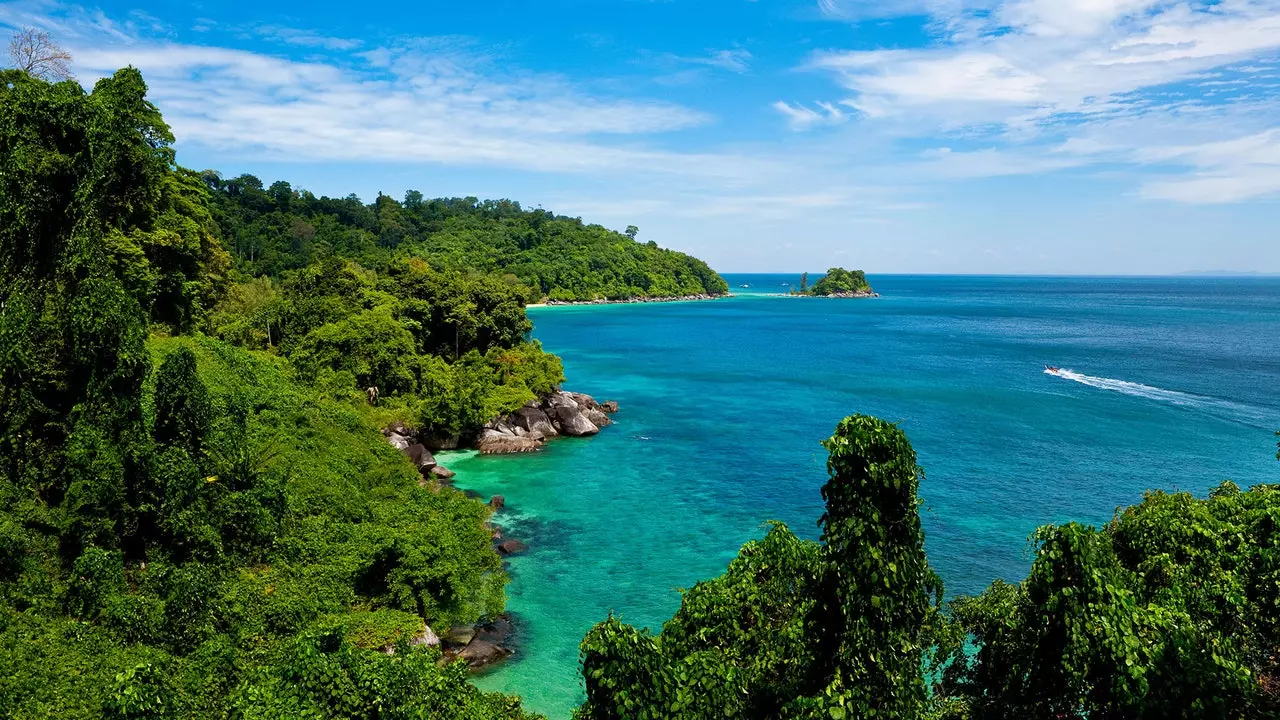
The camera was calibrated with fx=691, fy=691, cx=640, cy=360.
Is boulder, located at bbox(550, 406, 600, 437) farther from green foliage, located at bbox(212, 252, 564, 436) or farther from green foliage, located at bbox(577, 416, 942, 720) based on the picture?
green foliage, located at bbox(577, 416, 942, 720)

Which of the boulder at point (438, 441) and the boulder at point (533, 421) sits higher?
the boulder at point (533, 421)

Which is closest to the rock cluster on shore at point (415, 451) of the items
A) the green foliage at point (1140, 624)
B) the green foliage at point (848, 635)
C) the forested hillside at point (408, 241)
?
the green foliage at point (848, 635)

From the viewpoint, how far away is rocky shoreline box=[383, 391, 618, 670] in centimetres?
2295

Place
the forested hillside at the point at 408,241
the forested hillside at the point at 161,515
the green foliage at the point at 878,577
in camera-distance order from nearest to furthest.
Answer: the green foliage at the point at 878,577 → the forested hillside at the point at 161,515 → the forested hillside at the point at 408,241

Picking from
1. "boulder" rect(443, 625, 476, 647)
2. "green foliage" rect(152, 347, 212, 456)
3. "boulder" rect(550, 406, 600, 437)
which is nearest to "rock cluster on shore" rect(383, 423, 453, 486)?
"boulder" rect(550, 406, 600, 437)

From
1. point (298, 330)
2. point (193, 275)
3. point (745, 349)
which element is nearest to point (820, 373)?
point (745, 349)

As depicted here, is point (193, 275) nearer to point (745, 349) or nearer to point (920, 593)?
point (920, 593)

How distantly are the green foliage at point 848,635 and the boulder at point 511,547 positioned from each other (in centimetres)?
1880

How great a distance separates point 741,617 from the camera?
47.2 ft

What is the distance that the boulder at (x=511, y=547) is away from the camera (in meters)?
30.6

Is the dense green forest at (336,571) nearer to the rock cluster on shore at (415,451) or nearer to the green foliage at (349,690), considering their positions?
the green foliage at (349,690)

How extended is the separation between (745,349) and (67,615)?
89.3 meters

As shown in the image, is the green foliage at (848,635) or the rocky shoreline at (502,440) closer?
the green foliage at (848,635)

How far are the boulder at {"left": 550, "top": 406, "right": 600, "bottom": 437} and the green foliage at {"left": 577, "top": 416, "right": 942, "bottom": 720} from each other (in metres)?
38.6
